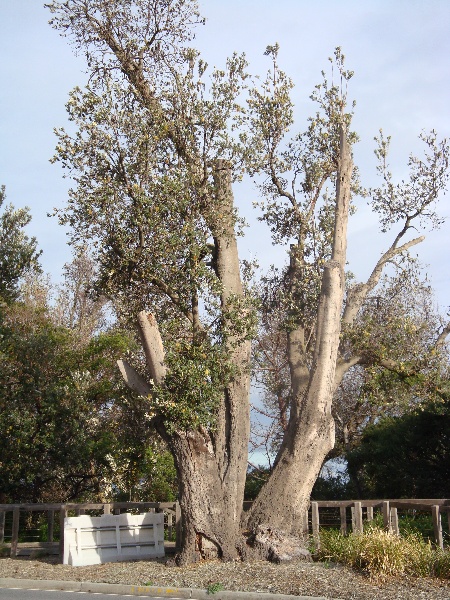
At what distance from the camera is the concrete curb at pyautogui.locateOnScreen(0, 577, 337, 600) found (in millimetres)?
11401

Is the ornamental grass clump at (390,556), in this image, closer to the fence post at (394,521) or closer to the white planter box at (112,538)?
the fence post at (394,521)

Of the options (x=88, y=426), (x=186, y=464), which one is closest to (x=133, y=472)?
(x=88, y=426)

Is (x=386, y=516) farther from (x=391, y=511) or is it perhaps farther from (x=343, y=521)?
(x=343, y=521)

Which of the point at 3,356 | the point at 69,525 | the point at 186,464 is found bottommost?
the point at 69,525

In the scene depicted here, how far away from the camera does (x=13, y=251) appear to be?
82.7 feet

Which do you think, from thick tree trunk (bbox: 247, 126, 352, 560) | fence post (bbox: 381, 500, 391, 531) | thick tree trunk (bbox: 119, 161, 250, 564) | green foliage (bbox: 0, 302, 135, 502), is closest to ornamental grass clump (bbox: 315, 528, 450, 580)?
fence post (bbox: 381, 500, 391, 531)

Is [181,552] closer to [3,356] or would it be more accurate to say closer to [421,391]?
[421,391]

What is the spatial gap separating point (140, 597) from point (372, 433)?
13.3 metres

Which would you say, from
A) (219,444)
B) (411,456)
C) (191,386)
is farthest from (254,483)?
(191,386)

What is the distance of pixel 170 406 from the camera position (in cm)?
1371

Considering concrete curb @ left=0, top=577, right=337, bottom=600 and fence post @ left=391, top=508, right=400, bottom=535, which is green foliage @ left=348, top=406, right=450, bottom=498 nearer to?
fence post @ left=391, top=508, right=400, bottom=535

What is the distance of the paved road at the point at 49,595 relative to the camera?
11.7 metres

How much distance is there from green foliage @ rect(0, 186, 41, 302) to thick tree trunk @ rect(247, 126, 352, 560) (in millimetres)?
13567

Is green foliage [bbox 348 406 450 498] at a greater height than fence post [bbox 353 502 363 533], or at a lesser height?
greater
